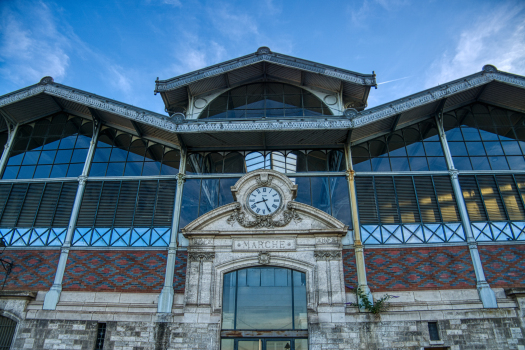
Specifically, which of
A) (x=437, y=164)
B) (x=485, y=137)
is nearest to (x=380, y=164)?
(x=437, y=164)

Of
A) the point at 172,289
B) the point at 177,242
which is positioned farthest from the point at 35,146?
the point at 172,289

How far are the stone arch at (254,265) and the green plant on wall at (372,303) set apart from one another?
159 centimetres

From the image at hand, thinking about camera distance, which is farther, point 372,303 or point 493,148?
point 493,148

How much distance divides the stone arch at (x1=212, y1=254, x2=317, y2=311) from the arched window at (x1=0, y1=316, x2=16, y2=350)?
770 cm

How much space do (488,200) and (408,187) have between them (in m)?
3.23

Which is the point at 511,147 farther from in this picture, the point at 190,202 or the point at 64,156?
the point at 64,156

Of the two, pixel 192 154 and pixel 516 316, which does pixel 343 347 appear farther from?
pixel 192 154

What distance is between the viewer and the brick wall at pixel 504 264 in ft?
42.6

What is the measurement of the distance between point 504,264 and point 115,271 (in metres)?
15.0

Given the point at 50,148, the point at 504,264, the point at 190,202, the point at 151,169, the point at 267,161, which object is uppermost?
the point at 50,148

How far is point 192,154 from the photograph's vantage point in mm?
16062

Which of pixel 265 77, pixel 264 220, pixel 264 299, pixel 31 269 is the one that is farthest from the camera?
pixel 265 77

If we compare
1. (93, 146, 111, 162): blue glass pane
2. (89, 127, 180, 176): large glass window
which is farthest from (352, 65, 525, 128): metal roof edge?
(93, 146, 111, 162): blue glass pane

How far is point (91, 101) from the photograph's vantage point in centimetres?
1541
